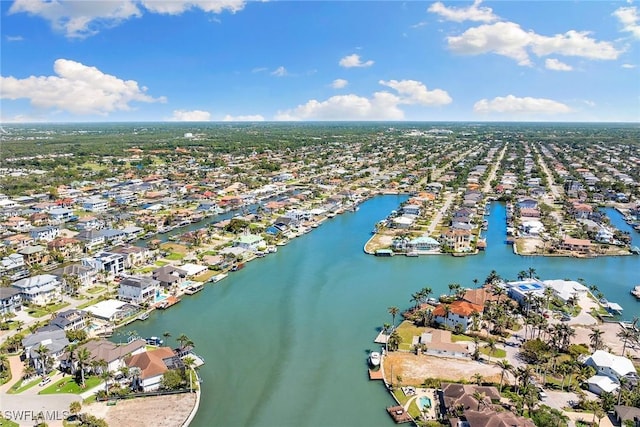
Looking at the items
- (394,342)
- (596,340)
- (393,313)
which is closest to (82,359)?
(394,342)

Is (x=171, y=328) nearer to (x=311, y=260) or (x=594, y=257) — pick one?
(x=311, y=260)

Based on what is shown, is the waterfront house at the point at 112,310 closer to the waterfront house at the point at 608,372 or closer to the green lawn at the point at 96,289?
the green lawn at the point at 96,289

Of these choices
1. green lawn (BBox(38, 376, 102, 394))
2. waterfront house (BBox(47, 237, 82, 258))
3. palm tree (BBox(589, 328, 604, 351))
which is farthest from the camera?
waterfront house (BBox(47, 237, 82, 258))

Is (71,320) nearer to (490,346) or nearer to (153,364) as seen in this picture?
(153,364)

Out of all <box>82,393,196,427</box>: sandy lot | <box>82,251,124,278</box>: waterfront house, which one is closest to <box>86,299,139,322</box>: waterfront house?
<box>82,251,124,278</box>: waterfront house

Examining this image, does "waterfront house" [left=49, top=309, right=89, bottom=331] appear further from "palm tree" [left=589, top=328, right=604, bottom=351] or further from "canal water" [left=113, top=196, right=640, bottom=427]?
"palm tree" [left=589, top=328, right=604, bottom=351]

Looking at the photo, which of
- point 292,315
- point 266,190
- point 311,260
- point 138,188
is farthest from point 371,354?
point 138,188
